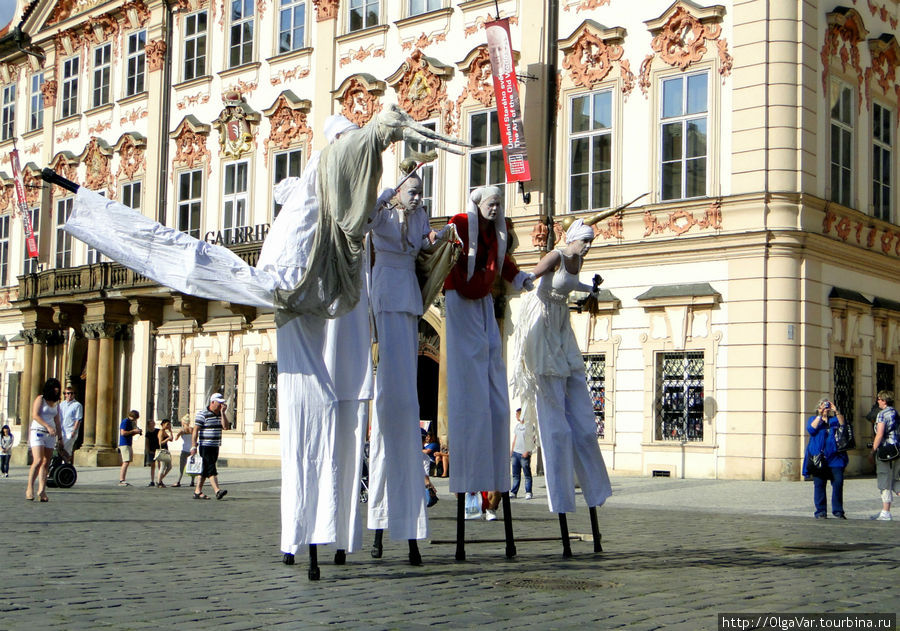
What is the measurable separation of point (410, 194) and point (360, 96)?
65.3 ft

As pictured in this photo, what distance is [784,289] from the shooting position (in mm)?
20578

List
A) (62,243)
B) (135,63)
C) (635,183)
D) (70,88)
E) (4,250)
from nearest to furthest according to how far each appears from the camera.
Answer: (635,183), (135,63), (62,243), (70,88), (4,250)

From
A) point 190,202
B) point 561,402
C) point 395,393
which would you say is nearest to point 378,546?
point 395,393

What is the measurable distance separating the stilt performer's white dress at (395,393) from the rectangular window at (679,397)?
560 inches

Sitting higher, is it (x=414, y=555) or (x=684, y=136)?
(x=684, y=136)

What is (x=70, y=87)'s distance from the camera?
120 feet

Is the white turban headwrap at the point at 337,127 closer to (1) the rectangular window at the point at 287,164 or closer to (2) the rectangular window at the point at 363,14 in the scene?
(2) the rectangular window at the point at 363,14

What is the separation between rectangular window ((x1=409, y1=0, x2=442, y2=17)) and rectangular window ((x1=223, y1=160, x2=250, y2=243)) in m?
6.07

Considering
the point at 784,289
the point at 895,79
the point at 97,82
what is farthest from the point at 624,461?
the point at 97,82

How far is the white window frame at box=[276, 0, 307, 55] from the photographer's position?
29.1 metres

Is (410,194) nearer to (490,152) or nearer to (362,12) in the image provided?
(490,152)

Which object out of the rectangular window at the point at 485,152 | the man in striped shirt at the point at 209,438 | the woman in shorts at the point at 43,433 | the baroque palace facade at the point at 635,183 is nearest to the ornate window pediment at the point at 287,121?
the baroque palace facade at the point at 635,183

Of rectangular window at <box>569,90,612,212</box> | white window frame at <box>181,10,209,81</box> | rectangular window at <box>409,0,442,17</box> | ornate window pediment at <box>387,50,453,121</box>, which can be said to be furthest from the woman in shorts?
white window frame at <box>181,10,209,81</box>

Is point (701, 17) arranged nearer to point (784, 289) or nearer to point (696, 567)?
point (784, 289)
